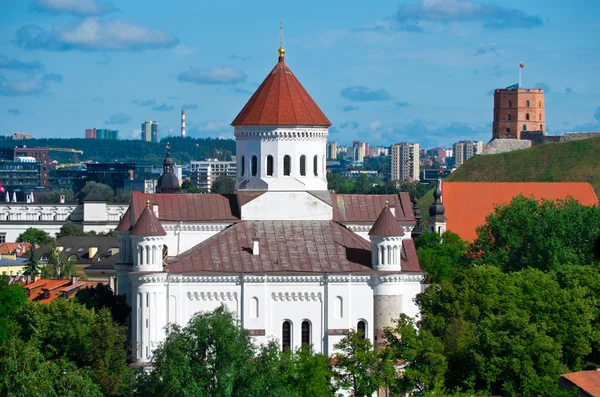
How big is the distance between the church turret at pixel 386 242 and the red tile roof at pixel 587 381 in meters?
8.38

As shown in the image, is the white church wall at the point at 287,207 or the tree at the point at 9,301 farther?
the white church wall at the point at 287,207

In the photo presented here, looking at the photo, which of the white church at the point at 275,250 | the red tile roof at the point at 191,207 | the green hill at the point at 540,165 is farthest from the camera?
Result: the green hill at the point at 540,165

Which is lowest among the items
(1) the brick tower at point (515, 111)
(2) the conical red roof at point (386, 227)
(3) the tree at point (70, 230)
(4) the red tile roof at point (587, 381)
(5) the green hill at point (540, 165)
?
(4) the red tile roof at point (587, 381)

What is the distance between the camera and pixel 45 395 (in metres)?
47.6

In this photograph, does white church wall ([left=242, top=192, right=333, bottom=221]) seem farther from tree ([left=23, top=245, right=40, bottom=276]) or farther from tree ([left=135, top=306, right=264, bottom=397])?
tree ([left=23, top=245, right=40, bottom=276])

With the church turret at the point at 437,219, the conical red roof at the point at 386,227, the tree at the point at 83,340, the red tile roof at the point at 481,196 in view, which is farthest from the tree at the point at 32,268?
the conical red roof at the point at 386,227

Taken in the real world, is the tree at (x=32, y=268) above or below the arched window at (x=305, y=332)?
above

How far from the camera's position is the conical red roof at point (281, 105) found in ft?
206

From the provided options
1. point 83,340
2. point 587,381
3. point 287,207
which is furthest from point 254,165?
point 587,381

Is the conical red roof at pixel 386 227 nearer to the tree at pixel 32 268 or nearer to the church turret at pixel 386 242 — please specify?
the church turret at pixel 386 242

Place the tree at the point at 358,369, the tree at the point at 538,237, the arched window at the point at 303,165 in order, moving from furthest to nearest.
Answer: the tree at the point at 538,237, the arched window at the point at 303,165, the tree at the point at 358,369

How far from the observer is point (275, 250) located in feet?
197

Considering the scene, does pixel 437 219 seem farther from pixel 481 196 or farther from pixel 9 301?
pixel 9 301

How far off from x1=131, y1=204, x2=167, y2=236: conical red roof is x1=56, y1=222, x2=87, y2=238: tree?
72.5 m
